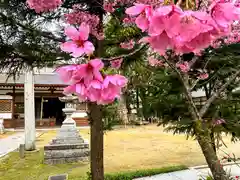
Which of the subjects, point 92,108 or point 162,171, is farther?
point 162,171

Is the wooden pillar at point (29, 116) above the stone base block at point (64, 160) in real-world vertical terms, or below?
above

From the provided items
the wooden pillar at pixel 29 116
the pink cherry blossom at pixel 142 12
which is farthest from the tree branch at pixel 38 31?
Result: the wooden pillar at pixel 29 116

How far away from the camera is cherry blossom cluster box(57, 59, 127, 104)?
28.1 inches

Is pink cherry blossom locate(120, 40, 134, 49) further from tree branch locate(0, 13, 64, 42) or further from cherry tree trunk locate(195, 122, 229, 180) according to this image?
cherry tree trunk locate(195, 122, 229, 180)

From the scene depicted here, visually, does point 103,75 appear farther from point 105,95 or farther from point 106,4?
point 106,4

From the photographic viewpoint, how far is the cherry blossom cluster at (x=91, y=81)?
714 mm

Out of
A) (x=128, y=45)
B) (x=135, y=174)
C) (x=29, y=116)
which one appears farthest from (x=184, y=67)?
(x=29, y=116)

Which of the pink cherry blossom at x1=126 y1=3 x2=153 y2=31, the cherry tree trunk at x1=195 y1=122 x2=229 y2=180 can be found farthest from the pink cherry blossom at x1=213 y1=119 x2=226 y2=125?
the pink cherry blossom at x1=126 y1=3 x2=153 y2=31

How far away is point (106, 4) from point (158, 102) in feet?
10.0

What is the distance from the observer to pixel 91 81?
72 centimetres

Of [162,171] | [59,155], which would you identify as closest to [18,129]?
[59,155]

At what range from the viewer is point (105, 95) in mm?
741

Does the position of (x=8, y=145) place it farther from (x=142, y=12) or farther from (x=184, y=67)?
(x=142, y=12)

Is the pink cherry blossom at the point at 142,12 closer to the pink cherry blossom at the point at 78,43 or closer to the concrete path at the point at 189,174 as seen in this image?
the pink cherry blossom at the point at 78,43
